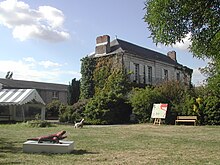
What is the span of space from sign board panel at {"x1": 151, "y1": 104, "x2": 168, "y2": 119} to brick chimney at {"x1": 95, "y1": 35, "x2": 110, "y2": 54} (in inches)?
515

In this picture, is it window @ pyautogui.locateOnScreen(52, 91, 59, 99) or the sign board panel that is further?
window @ pyautogui.locateOnScreen(52, 91, 59, 99)

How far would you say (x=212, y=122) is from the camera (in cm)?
2478

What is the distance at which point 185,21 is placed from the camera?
8.07 metres

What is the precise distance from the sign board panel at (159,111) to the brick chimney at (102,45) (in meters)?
13.1

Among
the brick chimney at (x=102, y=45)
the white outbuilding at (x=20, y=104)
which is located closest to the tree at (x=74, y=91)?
the brick chimney at (x=102, y=45)

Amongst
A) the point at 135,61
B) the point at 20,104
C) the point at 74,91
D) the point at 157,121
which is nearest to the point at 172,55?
the point at 135,61

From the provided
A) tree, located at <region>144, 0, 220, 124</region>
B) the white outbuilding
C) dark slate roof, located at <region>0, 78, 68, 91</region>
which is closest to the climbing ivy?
the white outbuilding

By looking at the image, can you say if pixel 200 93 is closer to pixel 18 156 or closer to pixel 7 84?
pixel 18 156

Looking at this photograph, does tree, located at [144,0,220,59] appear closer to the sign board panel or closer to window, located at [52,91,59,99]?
the sign board panel

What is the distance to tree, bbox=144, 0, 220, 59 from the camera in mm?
7609

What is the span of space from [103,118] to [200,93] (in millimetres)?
8768

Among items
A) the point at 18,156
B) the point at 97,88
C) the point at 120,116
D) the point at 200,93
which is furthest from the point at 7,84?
the point at 18,156

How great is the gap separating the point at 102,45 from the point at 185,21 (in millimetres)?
30608

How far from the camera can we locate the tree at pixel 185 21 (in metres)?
7.61
